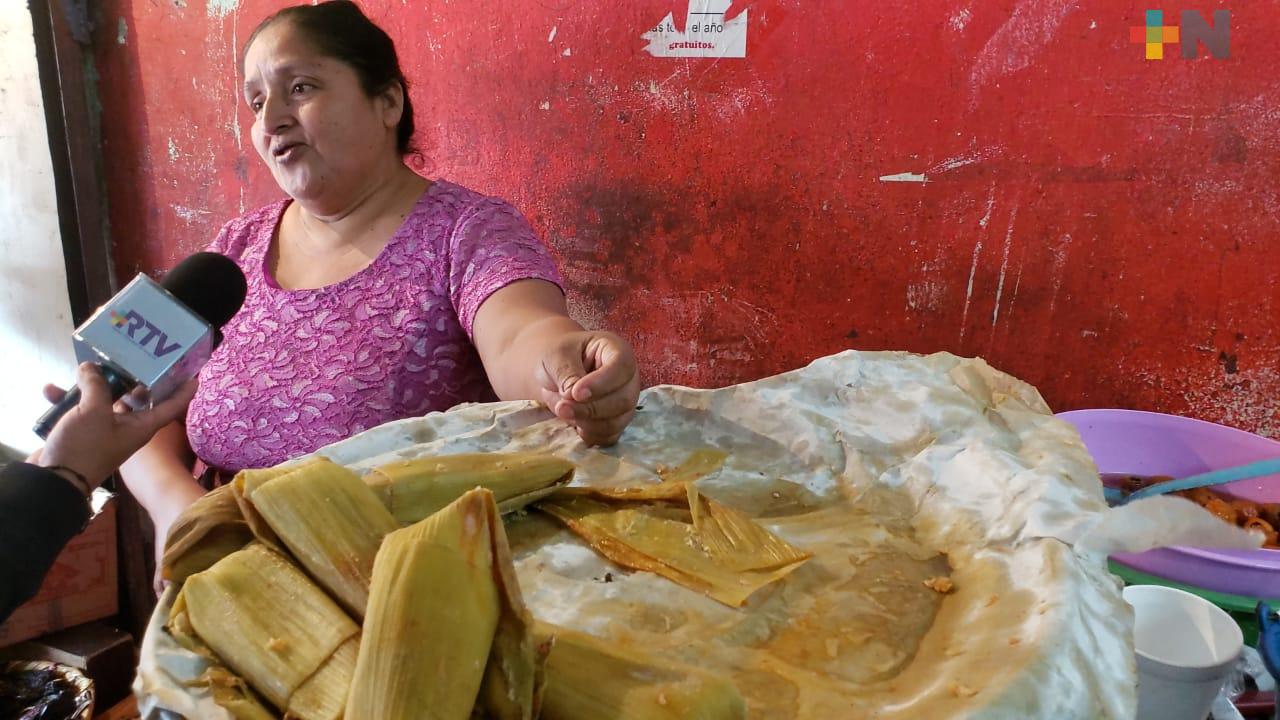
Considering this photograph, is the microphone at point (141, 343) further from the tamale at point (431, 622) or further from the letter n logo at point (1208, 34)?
the letter n logo at point (1208, 34)

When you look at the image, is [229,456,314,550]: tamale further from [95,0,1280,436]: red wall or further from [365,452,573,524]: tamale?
[95,0,1280,436]: red wall

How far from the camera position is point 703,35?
183 centimetres

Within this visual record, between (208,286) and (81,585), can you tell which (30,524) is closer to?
(208,286)

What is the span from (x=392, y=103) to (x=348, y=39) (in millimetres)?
159

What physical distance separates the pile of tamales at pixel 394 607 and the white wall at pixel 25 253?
8.69ft

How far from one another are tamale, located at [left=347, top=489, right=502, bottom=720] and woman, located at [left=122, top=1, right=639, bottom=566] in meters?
0.70

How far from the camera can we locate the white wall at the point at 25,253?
2.58m

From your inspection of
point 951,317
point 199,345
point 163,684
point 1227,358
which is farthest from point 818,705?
point 1227,358

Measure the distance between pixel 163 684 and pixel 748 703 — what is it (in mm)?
520

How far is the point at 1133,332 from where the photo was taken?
1624mm

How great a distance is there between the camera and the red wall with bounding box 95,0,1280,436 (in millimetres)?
1542

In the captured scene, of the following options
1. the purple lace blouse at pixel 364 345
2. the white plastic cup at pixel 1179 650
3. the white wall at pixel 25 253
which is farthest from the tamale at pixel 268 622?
the white wall at pixel 25 253

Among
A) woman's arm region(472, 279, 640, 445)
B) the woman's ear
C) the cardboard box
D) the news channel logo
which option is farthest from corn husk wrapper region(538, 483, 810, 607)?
the cardboard box

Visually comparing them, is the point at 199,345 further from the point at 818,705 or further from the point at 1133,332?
the point at 1133,332
